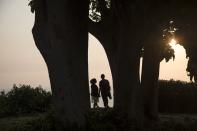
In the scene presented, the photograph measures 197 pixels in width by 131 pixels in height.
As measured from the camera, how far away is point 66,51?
1374 centimetres

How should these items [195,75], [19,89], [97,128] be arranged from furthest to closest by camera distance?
[19,89], [195,75], [97,128]

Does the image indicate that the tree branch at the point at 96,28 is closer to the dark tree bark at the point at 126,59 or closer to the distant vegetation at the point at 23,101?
the dark tree bark at the point at 126,59

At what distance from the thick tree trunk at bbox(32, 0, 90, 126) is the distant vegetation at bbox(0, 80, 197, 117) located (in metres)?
9.57

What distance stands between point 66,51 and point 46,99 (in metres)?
11.5

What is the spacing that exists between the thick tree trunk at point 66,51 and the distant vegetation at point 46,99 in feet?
31.4

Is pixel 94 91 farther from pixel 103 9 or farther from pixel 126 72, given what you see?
pixel 126 72

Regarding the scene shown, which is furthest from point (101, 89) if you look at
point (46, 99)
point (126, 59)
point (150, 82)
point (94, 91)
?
point (126, 59)

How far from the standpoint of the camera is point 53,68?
1384 centimetres

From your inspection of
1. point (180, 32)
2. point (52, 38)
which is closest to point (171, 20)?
point (180, 32)

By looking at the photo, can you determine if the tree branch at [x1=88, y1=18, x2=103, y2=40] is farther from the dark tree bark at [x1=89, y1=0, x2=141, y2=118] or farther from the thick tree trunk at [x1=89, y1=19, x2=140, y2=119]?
the thick tree trunk at [x1=89, y1=19, x2=140, y2=119]

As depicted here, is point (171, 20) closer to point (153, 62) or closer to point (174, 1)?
point (174, 1)

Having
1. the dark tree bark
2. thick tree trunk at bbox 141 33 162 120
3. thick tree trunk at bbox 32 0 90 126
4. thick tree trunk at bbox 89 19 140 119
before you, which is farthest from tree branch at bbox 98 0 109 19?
thick tree trunk at bbox 32 0 90 126

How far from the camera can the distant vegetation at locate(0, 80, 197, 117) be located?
24163 millimetres

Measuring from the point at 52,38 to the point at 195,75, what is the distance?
5821mm
